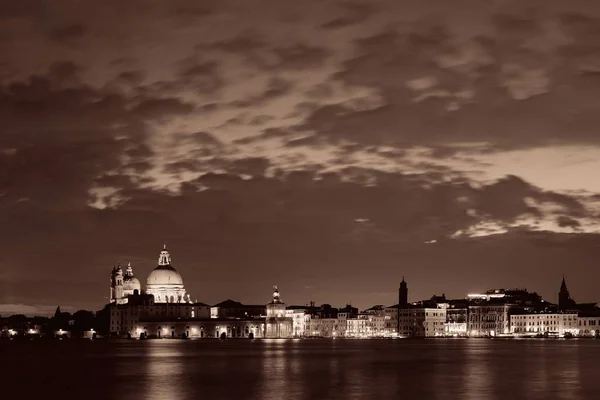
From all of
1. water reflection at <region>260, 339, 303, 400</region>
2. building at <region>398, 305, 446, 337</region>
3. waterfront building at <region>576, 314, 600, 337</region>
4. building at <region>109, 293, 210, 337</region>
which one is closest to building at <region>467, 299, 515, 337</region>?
building at <region>398, 305, 446, 337</region>

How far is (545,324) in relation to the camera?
596ft

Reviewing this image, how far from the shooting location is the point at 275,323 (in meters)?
179

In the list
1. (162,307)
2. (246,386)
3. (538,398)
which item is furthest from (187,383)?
(162,307)

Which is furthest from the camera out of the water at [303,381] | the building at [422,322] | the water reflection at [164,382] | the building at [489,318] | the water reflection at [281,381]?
the building at [422,322]

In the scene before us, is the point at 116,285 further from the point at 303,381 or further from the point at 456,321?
the point at 303,381

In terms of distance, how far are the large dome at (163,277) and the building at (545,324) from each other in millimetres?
61616

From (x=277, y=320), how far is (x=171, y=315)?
18.8 m

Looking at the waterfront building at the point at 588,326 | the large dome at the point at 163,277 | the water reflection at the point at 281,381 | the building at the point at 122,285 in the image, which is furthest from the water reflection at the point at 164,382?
the waterfront building at the point at 588,326

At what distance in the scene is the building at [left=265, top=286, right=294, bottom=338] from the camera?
586 ft

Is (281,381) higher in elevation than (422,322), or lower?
higher

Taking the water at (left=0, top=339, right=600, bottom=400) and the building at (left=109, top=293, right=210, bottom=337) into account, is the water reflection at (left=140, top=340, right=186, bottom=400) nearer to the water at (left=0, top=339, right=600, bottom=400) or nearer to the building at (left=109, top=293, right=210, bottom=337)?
the water at (left=0, top=339, right=600, bottom=400)

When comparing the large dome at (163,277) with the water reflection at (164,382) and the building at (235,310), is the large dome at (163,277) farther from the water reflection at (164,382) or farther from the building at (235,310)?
the water reflection at (164,382)

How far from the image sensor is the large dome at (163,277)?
589 ft

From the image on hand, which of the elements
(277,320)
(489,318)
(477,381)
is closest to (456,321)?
(489,318)
